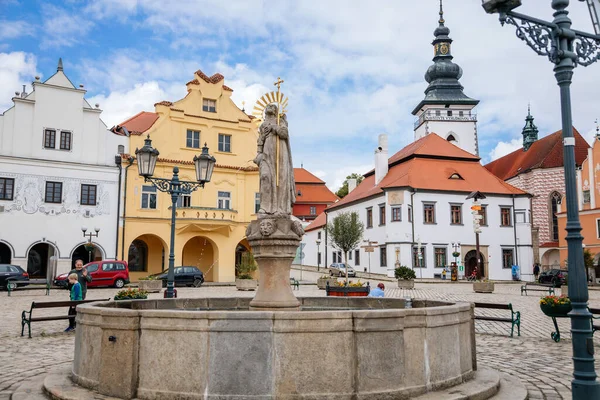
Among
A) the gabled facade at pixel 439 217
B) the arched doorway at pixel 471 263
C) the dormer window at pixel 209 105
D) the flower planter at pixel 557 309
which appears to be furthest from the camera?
the arched doorway at pixel 471 263

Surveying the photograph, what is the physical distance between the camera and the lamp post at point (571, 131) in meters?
5.73

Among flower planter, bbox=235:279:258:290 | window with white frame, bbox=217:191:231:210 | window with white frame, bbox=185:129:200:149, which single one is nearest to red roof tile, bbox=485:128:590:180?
window with white frame, bbox=217:191:231:210

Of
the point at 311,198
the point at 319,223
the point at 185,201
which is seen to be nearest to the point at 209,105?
the point at 185,201

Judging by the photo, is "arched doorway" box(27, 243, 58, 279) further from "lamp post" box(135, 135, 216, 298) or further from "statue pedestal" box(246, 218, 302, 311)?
"statue pedestal" box(246, 218, 302, 311)

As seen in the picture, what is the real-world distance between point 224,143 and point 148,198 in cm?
656

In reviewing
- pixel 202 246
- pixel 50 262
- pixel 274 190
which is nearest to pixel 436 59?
pixel 202 246

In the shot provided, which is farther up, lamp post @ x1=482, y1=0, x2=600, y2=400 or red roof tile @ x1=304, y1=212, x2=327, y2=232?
red roof tile @ x1=304, y1=212, x2=327, y2=232

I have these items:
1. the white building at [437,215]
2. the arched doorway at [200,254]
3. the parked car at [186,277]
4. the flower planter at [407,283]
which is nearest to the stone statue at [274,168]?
the flower planter at [407,283]

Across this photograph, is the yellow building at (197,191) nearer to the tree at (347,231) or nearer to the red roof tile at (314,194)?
the tree at (347,231)

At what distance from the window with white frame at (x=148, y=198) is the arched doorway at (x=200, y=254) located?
4115mm

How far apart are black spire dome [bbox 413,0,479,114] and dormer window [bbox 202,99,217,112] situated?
110ft

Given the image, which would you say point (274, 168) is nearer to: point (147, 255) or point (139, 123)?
point (147, 255)

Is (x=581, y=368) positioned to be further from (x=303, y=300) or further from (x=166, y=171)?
(x=166, y=171)

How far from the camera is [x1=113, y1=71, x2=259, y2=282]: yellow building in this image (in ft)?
112
